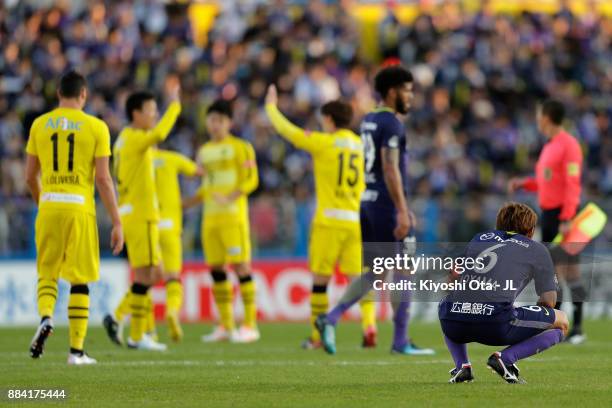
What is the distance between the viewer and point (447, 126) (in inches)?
993

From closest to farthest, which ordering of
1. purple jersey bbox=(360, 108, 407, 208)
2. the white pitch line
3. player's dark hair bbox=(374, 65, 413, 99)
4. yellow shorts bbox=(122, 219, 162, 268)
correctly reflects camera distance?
the white pitch line < purple jersey bbox=(360, 108, 407, 208) < player's dark hair bbox=(374, 65, 413, 99) < yellow shorts bbox=(122, 219, 162, 268)

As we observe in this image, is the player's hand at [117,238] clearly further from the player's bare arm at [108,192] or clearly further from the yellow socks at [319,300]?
the yellow socks at [319,300]

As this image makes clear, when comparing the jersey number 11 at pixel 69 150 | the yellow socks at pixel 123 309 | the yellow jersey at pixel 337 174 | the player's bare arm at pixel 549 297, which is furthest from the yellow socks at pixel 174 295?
the player's bare arm at pixel 549 297

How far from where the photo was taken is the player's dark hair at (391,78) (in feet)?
39.5

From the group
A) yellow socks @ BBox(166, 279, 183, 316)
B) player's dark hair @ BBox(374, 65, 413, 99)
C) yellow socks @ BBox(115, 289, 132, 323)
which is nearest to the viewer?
player's dark hair @ BBox(374, 65, 413, 99)

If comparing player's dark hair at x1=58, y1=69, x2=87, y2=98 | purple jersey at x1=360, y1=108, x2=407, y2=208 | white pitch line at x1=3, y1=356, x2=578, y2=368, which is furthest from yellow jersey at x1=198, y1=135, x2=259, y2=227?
player's dark hair at x1=58, y1=69, x2=87, y2=98

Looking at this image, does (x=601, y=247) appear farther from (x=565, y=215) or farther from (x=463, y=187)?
(x=565, y=215)

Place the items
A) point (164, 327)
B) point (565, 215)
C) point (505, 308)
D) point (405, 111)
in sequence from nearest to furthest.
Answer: point (505, 308), point (405, 111), point (565, 215), point (164, 327)

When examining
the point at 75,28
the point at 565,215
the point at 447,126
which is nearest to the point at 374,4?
the point at 447,126

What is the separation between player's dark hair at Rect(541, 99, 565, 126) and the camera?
13750 mm

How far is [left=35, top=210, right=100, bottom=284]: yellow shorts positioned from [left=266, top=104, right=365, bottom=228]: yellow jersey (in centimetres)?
311

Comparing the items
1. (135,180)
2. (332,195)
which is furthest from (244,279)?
(135,180)

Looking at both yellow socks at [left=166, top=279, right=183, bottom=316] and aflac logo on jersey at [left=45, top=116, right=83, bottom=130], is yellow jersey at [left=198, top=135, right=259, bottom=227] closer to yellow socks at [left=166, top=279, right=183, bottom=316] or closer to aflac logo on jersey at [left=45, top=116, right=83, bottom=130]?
yellow socks at [left=166, top=279, right=183, bottom=316]

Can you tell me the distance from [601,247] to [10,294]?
8.74 metres
